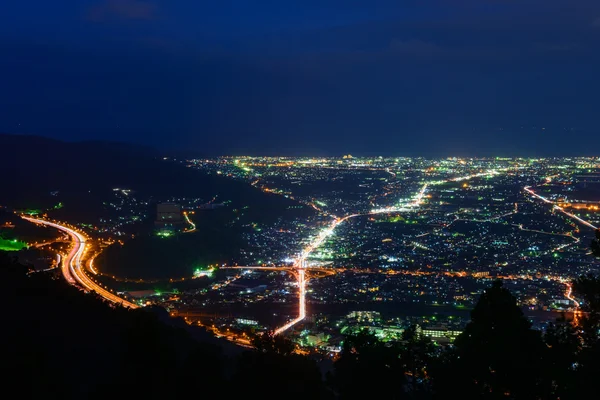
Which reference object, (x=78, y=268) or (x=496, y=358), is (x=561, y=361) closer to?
(x=496, y=358)

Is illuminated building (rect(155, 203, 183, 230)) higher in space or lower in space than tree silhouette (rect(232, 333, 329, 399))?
lower

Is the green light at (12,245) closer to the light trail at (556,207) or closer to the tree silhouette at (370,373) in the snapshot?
the tree silhouette at (370,373)

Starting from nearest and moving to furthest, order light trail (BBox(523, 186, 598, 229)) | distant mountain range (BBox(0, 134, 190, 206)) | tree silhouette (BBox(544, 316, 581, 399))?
1. tree silhouette (BBox(544, 316, 581, 399))
2. light trail (BBox(523, 186, 598, 229))
3. distant mountain range (BBox(0, 134, 190, 206))

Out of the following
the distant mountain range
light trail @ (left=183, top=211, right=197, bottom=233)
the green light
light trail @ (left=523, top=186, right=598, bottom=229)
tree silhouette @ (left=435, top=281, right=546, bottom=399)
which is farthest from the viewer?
the distant mountain range

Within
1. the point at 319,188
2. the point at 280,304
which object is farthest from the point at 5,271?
the point at 319,188

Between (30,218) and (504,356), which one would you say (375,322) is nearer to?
(504,356)

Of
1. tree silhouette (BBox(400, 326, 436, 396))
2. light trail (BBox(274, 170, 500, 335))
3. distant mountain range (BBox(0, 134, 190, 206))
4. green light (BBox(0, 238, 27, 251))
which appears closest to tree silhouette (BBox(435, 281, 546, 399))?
tree silhouette (BBox(400, 326, 436, 396))

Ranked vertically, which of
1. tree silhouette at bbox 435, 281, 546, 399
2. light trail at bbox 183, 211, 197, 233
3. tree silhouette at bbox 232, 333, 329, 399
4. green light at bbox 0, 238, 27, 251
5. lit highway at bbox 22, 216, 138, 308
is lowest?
lit highway at bbox 22, 216, 138, 308

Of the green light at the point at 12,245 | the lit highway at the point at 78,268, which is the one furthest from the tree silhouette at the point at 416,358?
the green light at the point at 12,245

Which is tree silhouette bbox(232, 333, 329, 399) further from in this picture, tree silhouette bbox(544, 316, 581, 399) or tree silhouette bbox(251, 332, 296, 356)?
tree silhouette bbox(544, 316, 581, 399)

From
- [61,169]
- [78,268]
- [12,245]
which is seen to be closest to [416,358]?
[78,268]
